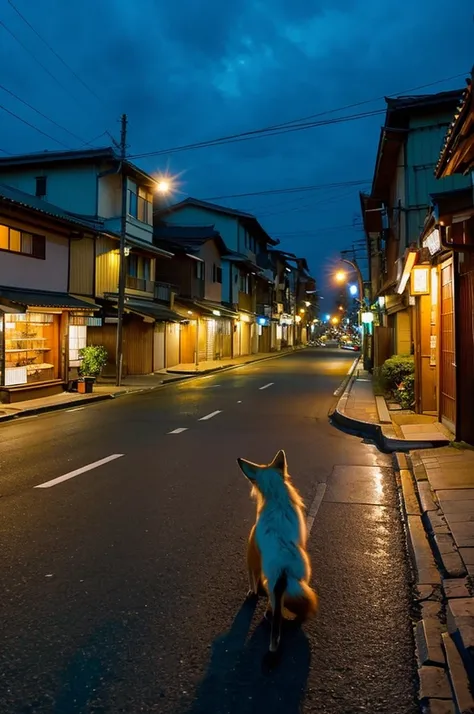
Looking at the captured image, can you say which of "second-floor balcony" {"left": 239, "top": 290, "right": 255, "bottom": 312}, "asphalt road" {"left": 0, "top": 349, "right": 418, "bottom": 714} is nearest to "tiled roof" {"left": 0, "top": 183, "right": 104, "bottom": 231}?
"asphalt road" {"left": 0, "top": 349, "right": 418, "bottom": 714}

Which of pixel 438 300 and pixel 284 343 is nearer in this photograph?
pixel 438 300

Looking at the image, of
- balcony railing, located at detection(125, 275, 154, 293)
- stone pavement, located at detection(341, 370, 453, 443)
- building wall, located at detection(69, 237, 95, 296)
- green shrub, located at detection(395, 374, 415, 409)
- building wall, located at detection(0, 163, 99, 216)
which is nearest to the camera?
stone pavement, located at detection(341, 370, 453, 443)

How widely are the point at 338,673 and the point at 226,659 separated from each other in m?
0.66

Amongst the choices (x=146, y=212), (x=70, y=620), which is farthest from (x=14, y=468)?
(x=146, y=212)

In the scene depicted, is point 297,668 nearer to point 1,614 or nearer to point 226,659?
point 226,659

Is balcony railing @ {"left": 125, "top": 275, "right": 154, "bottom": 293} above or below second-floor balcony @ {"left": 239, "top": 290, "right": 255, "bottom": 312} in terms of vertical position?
below

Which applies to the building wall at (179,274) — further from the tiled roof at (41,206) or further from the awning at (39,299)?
the awning at (39,299)

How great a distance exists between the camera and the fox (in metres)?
3.65

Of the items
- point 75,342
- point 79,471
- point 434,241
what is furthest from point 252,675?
point 75,342

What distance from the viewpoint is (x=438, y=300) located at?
12000mm

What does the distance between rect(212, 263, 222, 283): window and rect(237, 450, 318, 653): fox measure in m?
39.1

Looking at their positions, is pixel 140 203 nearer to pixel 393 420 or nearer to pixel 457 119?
pixel 393 420

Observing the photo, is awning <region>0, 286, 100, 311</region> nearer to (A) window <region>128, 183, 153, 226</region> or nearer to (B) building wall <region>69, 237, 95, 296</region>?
(B) building wall <region>69, 237, 95, 296</region>

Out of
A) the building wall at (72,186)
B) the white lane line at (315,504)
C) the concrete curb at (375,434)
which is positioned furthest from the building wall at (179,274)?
the white lane line at (315,504)
